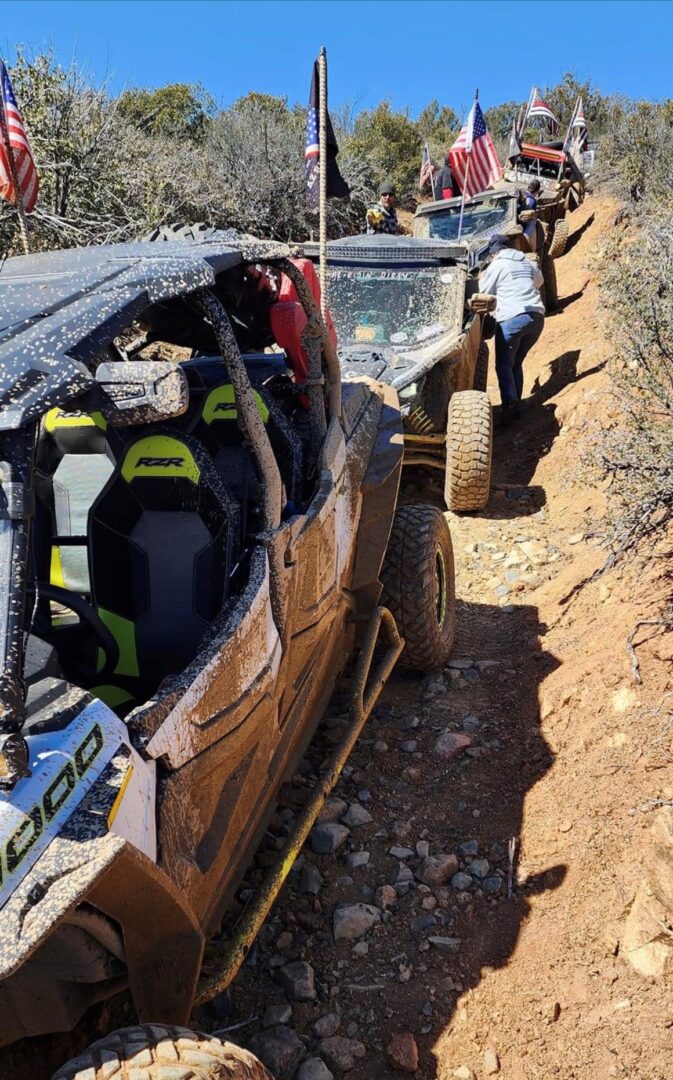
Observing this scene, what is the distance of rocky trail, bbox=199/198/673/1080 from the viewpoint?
7.32ft

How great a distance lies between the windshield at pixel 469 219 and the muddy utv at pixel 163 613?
22.1 feet

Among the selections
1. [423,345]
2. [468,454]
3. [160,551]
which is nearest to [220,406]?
[160,551]

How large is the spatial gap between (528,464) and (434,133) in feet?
75.5

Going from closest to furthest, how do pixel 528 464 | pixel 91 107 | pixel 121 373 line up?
pixel 121 373 → pixel 528 464 → pixel 91 107

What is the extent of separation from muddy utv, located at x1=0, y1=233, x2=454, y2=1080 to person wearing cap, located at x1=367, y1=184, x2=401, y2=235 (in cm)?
639

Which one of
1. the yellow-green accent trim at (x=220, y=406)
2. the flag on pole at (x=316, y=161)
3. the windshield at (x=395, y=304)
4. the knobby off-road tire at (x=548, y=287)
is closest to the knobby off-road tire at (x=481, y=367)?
the windshield at (x=395, y=304)

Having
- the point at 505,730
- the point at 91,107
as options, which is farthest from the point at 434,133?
the point at 505,730

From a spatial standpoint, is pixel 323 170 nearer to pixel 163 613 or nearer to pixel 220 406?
pixel 220 406

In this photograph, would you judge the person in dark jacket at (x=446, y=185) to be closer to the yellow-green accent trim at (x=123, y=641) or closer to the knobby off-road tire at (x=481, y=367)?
the knobby off-road tire at (x=481, y=367)

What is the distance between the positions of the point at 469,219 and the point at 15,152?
646 centimetres

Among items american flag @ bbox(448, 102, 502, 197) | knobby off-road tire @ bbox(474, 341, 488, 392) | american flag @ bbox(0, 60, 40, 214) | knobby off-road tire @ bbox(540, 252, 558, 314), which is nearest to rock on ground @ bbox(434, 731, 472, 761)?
american flag @ bbox(0, 60, 40, 214)

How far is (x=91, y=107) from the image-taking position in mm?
10242

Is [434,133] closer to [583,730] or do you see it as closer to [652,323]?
[652,323]

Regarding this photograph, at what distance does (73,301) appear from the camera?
1.92 metres
